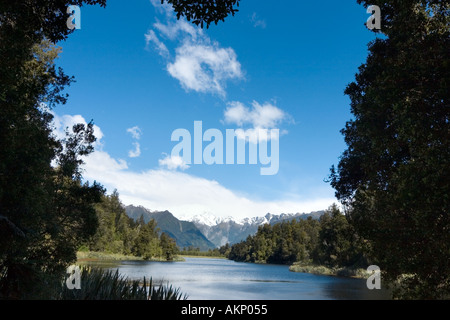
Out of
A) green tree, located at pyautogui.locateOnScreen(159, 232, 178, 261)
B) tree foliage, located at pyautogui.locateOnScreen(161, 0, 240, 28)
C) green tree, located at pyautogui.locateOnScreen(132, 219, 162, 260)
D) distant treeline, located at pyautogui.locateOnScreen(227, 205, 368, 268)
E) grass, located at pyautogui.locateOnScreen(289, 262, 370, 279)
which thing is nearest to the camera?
tree foliage, located at pyautogui.locateOnScreen(161, 0, 240, 28)

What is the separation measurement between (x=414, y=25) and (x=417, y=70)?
2.11 m

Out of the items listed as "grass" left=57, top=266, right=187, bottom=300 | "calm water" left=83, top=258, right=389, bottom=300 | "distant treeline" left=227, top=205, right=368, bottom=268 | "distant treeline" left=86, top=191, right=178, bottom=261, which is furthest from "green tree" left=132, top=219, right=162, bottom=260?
"grass" left=57, top=266, right=187, bottom=300

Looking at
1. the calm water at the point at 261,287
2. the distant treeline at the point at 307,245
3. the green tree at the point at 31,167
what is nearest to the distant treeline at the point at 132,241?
the distant treeline at the point at 307,245

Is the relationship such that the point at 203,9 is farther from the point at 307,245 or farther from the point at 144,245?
the point at 144,245

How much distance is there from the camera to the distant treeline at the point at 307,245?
7638 centimetres

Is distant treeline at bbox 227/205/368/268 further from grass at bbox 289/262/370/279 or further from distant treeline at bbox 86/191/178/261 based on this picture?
distant treeline at bbox 86/191/178/261

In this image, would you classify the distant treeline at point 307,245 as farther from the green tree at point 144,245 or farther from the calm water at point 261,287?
the green tree at point 144,245

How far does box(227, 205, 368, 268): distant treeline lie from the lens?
76375 millimetres

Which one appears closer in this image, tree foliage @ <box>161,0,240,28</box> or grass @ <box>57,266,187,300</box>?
tree foliage @ <box>161,0,240,28</box>

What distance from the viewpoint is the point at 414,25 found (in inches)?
489

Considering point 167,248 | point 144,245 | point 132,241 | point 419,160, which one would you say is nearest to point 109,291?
point 419,160

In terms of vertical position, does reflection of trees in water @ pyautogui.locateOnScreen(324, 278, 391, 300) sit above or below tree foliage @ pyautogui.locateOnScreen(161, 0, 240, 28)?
below
